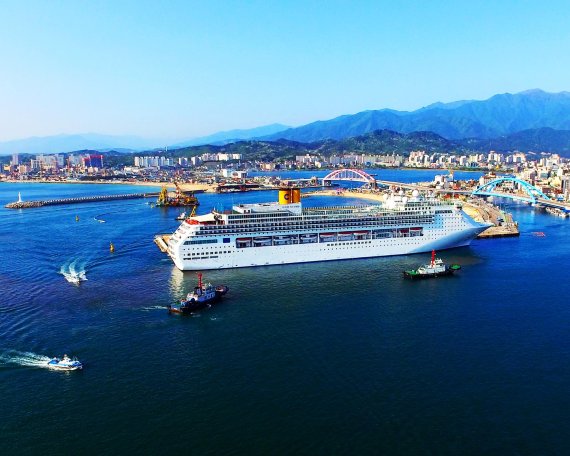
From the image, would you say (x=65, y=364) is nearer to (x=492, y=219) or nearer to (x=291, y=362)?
(x=291, y=362)

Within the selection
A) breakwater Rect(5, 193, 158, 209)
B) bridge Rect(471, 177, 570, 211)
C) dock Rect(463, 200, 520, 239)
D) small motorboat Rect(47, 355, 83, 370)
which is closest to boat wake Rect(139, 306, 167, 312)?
small motorboat Rect(47, 355, 83, 370)

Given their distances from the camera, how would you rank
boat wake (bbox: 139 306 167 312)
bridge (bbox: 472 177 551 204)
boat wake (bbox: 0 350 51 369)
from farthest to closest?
bridge (bbox: 472 177 551 204) < boat wake (bbox: 139 306 167 312) < boat wake (bbox: 0 350 51 369)

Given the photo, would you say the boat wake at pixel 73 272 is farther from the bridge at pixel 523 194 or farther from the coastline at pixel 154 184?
the coastline at pixel 154 184

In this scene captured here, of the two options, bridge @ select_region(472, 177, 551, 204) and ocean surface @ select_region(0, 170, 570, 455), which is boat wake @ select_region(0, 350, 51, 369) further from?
bridge @ select_region(472, 177, 551, 204)

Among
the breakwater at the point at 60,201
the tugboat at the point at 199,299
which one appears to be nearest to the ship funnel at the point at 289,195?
the tugboat at the point at 199,299

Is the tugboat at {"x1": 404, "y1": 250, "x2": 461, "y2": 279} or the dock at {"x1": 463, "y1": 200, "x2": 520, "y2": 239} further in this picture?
the dock at {"x1": 463, "y1": 200, "x2": 520, "y2": 239}

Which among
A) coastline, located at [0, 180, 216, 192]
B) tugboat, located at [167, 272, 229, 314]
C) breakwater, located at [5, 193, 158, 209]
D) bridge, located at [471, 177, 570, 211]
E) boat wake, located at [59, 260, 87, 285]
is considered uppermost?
coastline, located at [0, 180, 216, 192]
